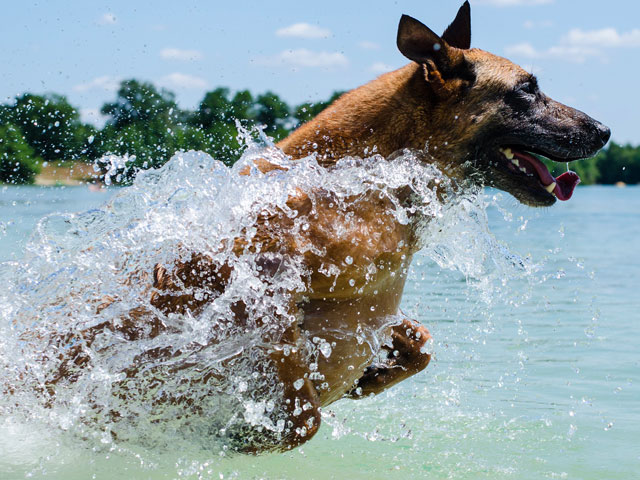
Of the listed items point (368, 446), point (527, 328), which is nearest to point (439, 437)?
point (368, 446)

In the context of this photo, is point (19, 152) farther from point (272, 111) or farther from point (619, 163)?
point (619, 163)

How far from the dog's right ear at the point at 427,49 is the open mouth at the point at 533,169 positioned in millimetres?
554

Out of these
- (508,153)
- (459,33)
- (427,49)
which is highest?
(459,33)

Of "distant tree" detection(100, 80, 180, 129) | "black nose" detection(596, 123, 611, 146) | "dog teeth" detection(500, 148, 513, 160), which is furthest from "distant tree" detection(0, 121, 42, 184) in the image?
"black nose" detection(596, 123, 611, 146)

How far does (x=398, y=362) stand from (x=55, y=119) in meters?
3.26

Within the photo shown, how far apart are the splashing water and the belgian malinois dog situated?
55 millimetres

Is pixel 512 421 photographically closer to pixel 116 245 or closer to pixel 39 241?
pixel 116 245

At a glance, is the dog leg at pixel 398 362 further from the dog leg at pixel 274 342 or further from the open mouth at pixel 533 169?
the open mouth at pixel 533 169

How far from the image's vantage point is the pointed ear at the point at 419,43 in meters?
4.04

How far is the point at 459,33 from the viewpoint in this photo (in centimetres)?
460

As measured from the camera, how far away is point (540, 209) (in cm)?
448

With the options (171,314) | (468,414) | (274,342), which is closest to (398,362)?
(274,342)

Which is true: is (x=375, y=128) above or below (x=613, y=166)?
below

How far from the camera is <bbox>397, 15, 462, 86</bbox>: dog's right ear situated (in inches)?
160
